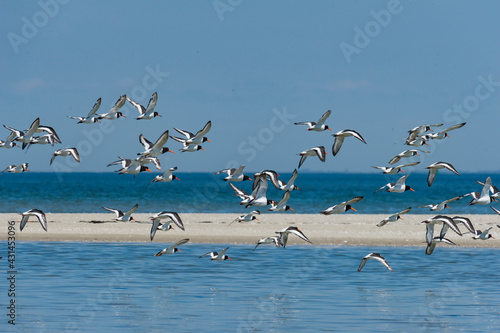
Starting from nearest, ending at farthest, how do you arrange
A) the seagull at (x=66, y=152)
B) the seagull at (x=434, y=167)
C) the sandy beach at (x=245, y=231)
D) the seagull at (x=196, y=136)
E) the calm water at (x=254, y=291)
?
the calm water at (x=254, y=291)
the seagull at (x=196, y=136)
the seagull at (x=434, y=167)
the seagull at (x=66, y=152)
the sandy beach at (x=245, y=231)

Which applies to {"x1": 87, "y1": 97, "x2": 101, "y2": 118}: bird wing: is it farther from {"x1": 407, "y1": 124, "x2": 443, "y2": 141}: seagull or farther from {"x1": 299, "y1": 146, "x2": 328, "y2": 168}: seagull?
{"x1": 407, "y1": 124, "x2": 443, "y2": 141}: seagull

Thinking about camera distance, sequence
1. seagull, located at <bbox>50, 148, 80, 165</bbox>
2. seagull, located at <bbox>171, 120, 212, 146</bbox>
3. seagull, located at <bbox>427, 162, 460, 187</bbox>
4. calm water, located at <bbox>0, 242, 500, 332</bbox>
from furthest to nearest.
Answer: seagull, located at <bbox>50, 148, 80, 165</bbox> < seagull, located at <bbox>427, 162, 460, 187</bbox> < seagull, located at <bbox>171, 120, 212, 146</bbox> < calm water, located at <bbox>0, 242, 500, 332</bbox>

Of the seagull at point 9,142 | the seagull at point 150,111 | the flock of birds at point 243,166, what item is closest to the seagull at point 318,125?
the flock of birds at point 243,166

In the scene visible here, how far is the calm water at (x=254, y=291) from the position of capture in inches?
824

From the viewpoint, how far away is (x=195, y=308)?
75.3 feet

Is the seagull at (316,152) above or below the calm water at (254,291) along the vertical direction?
above

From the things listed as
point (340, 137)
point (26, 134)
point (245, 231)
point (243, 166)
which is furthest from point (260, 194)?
point (245, 231)

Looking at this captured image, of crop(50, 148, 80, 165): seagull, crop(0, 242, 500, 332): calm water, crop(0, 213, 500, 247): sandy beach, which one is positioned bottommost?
crop(0, 242, 500, 332): calm water

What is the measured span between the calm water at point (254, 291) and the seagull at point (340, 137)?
4445 millimetres

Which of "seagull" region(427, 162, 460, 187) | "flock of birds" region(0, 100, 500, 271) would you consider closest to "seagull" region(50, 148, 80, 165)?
"flock of birds" region(0, 100, 500, 271)

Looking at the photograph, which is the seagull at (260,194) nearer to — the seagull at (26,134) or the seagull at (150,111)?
the seagull at (150,111)

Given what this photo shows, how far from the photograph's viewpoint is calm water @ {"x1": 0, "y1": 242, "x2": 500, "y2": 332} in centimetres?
2092

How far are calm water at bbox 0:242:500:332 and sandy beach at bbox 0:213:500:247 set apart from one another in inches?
114

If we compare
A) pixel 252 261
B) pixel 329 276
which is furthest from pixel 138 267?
pixel 329 276
